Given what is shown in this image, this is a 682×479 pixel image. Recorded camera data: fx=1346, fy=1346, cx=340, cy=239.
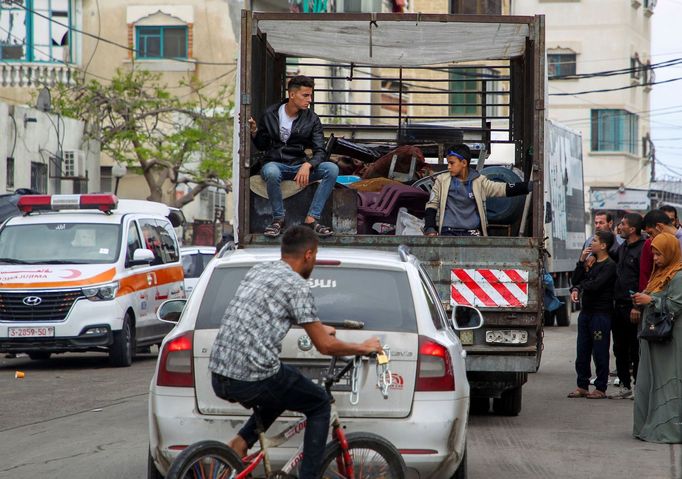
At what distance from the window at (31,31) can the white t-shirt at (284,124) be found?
2798 centimetres

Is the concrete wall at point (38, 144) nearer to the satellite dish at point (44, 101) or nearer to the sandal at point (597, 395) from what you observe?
the satellite dish at point (44, 101)

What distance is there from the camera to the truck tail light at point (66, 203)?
18.7 metres

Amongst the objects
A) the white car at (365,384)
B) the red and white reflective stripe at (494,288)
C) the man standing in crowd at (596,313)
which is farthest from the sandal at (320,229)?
the white car at (365,384)

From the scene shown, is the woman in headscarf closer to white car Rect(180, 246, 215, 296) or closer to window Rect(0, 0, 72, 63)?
white car Rect(180, 246, 215, 296)

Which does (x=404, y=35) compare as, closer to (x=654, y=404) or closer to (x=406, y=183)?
(x=406, y=183)

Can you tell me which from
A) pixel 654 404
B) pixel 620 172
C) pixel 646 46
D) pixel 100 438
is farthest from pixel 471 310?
pixel 646 46

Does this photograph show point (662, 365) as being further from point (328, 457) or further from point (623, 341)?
point (328, 457)

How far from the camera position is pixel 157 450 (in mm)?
7422

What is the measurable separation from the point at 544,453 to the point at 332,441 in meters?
3.87

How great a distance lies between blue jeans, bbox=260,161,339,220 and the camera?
1198 cm

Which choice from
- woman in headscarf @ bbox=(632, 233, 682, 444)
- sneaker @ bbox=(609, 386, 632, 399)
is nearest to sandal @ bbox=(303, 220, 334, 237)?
woman in headscarf @ bbox=(632, 233, 682, 444)

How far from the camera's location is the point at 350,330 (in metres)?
7.51

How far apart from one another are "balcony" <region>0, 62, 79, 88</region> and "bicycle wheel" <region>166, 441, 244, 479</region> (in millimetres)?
32305

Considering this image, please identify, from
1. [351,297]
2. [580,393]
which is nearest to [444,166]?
[580,393]
